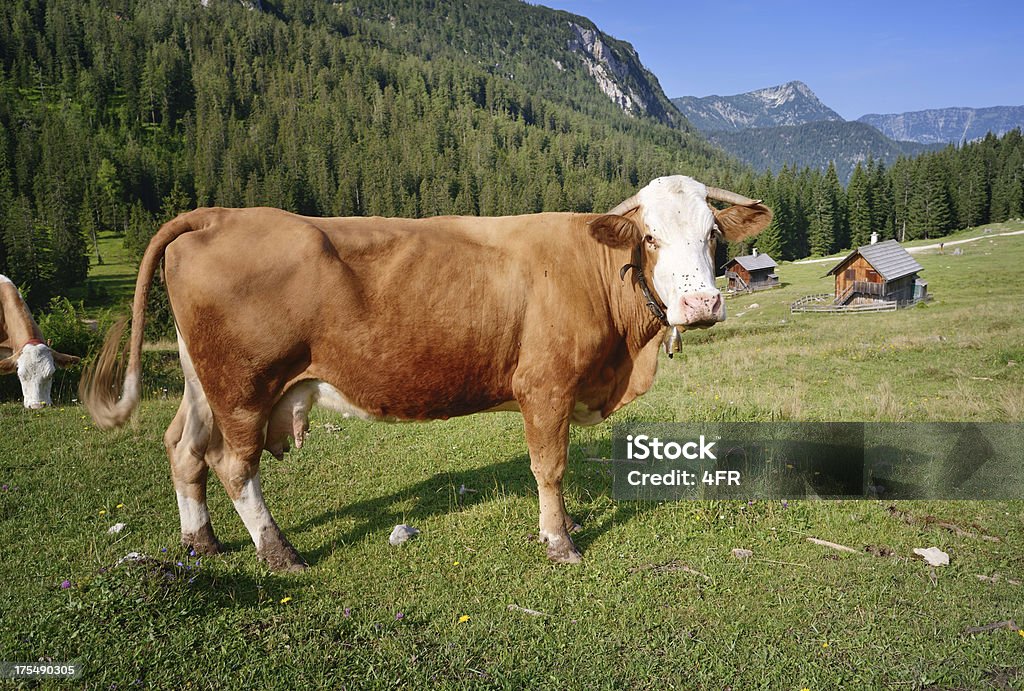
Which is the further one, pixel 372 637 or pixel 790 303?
pixel 790 303

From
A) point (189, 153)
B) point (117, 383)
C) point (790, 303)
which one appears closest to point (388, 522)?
point (117, 383)

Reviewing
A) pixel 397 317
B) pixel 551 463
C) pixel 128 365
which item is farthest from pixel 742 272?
pixel 128 365

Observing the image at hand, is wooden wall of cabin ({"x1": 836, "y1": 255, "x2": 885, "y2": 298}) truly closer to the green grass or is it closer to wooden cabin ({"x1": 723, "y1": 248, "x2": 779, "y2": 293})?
wooden cabin ({"x1": 723, "y1": 248, "x2": 779, "y2": 293})

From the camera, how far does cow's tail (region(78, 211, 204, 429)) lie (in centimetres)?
508

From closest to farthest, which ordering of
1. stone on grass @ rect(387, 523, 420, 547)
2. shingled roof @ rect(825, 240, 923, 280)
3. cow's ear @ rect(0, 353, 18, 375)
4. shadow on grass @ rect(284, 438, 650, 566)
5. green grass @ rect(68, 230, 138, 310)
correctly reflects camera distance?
stone on grass @ rect(387, 523, 420, 547) < shadow on grass @ rect(284, 438, 650, 566) < cow's ear @ rect(0, 353, 18, 375) < shingled roof @ rect(825, 240, 923, 280) < green grass @ rect(68, 230, 138, 310)

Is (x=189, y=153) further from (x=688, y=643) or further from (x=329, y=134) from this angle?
(x=688, y=643)

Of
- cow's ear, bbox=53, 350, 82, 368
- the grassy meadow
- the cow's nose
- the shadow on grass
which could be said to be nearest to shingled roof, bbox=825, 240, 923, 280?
the grassy meadow

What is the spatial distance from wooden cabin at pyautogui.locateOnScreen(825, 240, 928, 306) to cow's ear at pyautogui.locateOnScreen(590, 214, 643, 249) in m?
36.8

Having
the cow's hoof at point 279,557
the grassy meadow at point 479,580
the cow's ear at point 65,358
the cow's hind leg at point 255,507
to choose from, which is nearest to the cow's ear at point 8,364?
the cow's ear at point 65,358

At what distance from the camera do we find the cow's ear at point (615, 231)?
17.8 feet

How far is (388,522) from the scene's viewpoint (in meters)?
6.42

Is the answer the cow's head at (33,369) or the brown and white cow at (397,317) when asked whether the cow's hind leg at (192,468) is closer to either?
the brown and white cow at (397,317)

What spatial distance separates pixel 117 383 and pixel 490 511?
144 inches

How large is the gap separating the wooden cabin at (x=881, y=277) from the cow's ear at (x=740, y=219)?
35.8 metres
